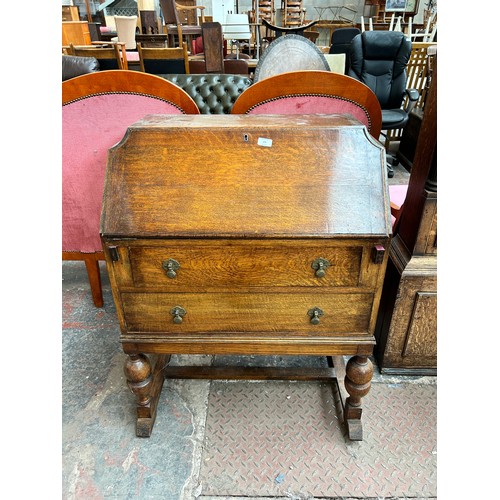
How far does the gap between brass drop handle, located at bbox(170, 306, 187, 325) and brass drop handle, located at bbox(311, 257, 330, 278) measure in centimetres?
49

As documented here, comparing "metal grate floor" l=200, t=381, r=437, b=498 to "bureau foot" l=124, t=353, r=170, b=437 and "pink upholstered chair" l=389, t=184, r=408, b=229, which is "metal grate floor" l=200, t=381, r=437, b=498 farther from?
"pink upholstered chair" l=389, t=184, r=408, b=229

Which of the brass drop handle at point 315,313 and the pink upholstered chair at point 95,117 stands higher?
the pink upholstered chair at point 95,117

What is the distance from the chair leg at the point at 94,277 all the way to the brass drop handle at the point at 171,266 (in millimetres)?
1152

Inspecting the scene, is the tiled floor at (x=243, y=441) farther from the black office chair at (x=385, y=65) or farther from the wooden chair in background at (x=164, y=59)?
the wooden chair in background at (x=164, y=59)

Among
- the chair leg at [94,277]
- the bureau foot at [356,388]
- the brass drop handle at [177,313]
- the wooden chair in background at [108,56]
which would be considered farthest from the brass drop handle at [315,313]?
the wooden chair in background at [108,56]

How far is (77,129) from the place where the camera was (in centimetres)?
189

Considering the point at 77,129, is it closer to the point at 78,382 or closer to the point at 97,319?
the point at 97,319

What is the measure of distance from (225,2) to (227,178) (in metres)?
9.18

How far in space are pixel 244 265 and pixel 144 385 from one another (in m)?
0.71

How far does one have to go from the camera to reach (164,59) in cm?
455

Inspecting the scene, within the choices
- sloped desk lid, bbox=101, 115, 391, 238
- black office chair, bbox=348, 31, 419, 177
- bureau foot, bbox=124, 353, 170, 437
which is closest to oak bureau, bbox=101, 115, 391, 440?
sloped desk lid, bbox=101, 115, 391, 238

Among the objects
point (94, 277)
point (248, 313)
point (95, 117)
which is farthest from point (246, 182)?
point (94, 277)

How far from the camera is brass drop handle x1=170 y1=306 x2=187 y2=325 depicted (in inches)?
52.3

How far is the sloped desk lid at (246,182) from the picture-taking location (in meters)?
1.16
